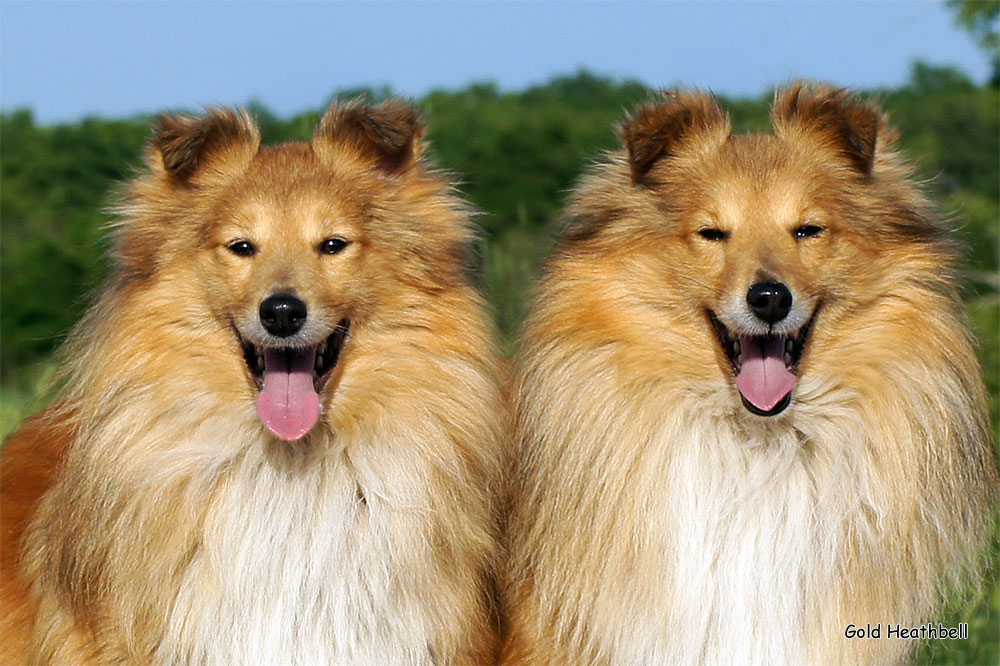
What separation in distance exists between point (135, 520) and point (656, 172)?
241 cm

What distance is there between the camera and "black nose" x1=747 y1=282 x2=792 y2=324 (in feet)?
13.8

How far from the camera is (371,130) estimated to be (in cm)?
475

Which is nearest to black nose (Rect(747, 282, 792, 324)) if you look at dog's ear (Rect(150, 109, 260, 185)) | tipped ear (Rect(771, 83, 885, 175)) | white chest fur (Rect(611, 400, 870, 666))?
white chest fur (Rect(611, 400, 870, 666))

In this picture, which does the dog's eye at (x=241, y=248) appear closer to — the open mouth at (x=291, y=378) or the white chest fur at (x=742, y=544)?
the open mouth at (x=291, y=378)

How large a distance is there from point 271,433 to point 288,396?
0.15 m

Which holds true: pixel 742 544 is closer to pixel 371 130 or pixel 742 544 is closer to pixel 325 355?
pixel 325 355

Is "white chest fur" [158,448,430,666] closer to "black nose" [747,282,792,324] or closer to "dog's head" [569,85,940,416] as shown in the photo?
"dog's head" [569,85,940,416]

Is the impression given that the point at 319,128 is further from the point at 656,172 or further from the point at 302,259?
the point at 656,172

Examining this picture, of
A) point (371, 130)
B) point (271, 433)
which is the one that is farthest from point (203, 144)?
point (271, 433)

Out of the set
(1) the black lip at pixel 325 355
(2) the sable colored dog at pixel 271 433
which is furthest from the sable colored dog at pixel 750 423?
(1) the black lip at pixel 325 355

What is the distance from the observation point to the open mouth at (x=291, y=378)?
14.3ft

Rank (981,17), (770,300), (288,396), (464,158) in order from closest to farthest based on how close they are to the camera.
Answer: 1. (770,300)
2. (288,396)
3. (981,17)
4. (464,158)

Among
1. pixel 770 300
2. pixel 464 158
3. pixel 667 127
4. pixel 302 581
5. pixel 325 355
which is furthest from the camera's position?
pixel 464 158

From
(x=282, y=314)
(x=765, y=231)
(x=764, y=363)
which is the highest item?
(x=282, y=314)
